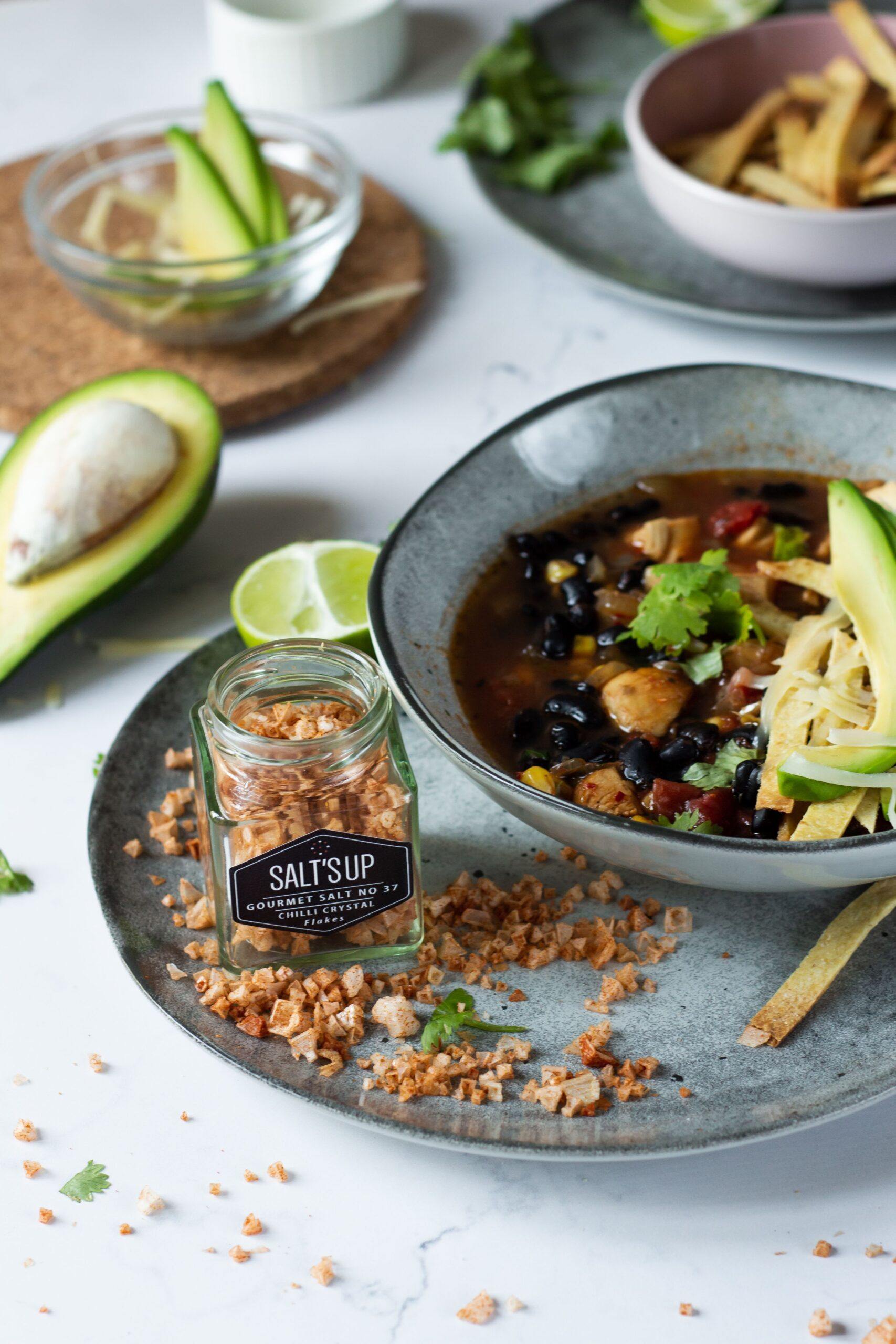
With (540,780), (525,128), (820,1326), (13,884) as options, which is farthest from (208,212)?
(820,1326)

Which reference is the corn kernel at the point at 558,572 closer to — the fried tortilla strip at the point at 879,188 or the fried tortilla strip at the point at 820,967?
the fried tortilla strip at the point at 820,967

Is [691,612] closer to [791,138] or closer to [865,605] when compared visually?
[865,605]

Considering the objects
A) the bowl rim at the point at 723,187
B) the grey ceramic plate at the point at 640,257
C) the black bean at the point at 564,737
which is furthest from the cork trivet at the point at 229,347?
the black bean at the point at 564,737

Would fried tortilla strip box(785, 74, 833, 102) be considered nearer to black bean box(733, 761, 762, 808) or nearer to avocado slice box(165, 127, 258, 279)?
avocado slice box(165, 127, 258, 279)

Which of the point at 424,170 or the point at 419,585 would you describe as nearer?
the point at 419,585

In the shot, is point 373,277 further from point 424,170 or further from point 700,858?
point 700,858

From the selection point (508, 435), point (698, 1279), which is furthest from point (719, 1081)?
point (508, 435)
